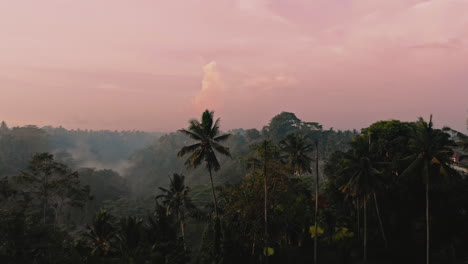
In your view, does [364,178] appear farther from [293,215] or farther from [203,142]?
[203,142]

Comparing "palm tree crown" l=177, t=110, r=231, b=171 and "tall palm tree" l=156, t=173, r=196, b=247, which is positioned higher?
"palm tree crown" l=177, t=110, r=231, b=171

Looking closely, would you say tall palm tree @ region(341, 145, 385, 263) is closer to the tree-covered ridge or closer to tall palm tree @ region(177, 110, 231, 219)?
the tree-covered ridge

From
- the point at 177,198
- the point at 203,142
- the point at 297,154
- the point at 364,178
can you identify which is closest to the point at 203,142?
the point at 203,142

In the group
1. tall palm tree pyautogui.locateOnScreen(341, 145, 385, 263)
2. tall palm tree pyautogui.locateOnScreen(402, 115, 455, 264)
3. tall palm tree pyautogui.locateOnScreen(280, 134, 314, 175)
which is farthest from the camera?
tall palm tree pyautogui.locateOnScreen(280, 134, 314, 175)

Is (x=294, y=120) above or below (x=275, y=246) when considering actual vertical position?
above

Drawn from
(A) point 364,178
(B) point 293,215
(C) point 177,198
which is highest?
(A) point 364,178

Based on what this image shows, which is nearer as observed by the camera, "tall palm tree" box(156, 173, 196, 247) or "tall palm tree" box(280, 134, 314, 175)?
"tall palm tree" box(156, 173, 196, 247)

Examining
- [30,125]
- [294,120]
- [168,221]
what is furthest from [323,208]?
[30,125]

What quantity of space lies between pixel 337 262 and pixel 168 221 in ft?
73.7

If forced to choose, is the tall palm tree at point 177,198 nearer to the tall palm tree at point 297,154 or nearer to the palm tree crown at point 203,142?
the palm tree crown at point 203,142

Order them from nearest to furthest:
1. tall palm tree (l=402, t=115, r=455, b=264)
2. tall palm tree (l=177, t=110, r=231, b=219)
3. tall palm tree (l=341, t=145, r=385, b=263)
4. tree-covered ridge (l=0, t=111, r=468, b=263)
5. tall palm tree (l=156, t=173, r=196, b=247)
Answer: tall palm tree (l=402, t=115, r=455, b=264) < tree-covered ridge (l=0, t=111, r=468, b=263) < tall palm tree (l=177, t=110, r=231, b=219) < tall palm tree (l=341, t=145, r=385, b=263) < tall palm tree (l=156, t=173, r=196, b=247)

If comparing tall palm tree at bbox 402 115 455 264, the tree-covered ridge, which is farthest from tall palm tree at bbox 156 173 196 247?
tall palm tree at bbox 402 115 455 264

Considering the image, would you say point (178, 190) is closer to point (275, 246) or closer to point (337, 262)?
point (275, 246)

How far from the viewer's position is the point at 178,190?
40.9 m
